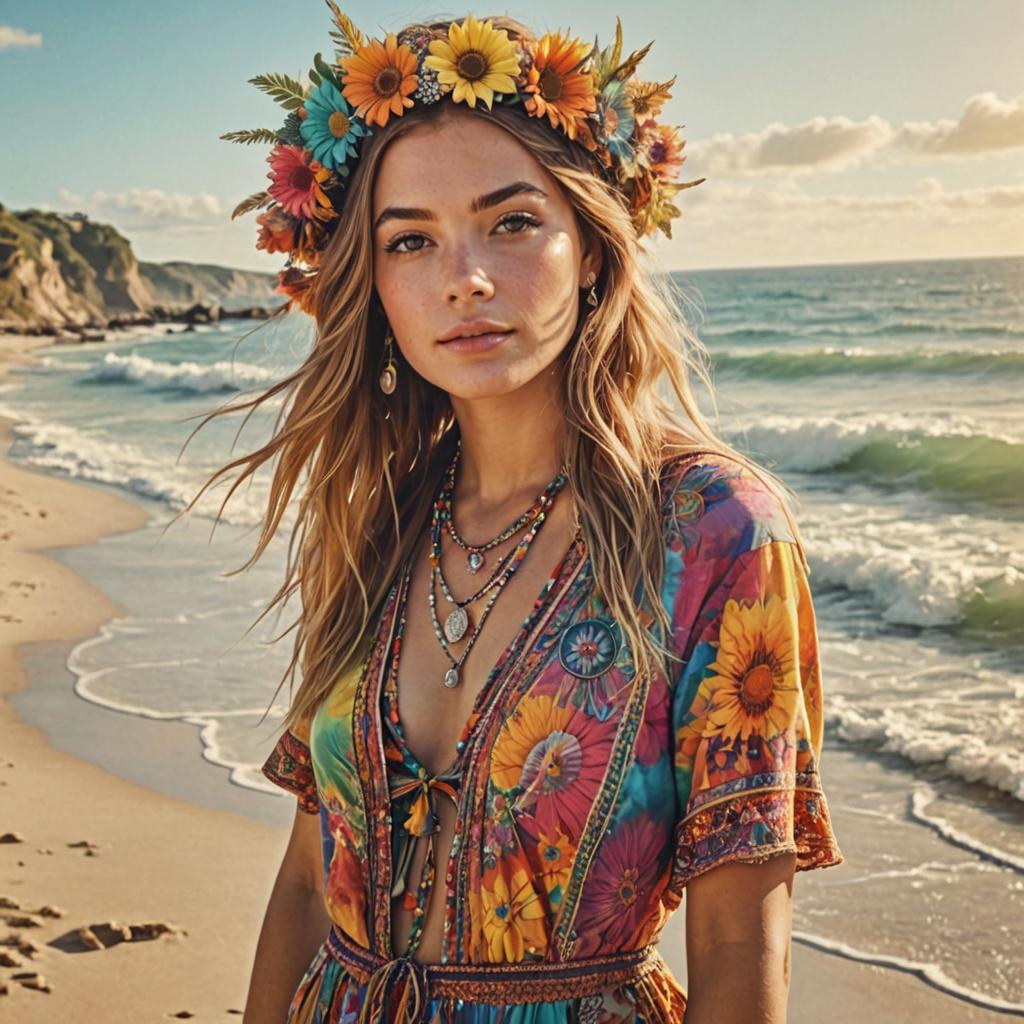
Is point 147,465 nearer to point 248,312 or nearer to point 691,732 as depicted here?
point 691,732

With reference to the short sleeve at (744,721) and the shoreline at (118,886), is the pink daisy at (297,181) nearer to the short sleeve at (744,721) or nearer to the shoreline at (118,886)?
the short sleeve at (744,721)

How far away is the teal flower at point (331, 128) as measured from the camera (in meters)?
2.25

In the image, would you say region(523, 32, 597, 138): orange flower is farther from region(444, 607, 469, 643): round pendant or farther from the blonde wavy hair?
region(444, 607, 469, 643): round pendant

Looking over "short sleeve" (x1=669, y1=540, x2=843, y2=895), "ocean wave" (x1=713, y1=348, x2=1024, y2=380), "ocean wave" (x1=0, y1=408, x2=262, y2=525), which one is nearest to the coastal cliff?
"ocean wave" (x1=713, y1=348, x2=1024, y2=380)

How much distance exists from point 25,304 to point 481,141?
69.6 metres

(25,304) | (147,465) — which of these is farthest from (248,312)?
(147,465)

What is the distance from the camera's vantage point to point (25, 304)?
6669cm

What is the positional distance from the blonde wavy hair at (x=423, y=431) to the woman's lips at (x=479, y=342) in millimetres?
159

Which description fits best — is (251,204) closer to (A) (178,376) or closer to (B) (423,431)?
(B) (423,431)

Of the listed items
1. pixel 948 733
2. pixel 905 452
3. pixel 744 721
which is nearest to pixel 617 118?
pixel 744 721

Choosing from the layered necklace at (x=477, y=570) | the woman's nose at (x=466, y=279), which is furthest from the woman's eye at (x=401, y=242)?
the layered necklace at (x=477, y=570)

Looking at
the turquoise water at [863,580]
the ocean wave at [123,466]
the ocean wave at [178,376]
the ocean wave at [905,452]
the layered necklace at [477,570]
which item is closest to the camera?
the layered necklace at [477,570]

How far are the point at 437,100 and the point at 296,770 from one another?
44.9 inches

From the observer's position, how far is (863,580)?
9.06 meters
